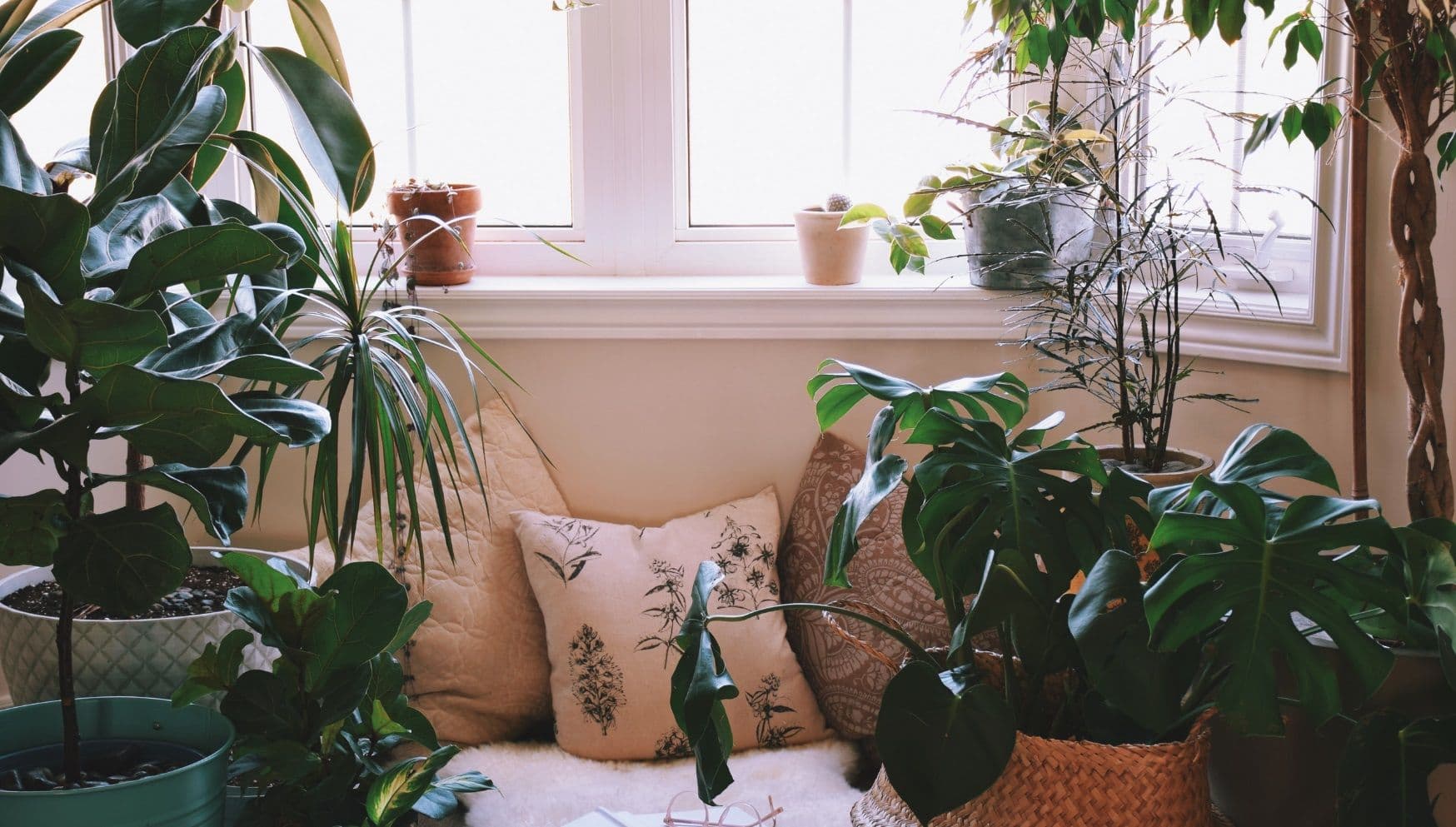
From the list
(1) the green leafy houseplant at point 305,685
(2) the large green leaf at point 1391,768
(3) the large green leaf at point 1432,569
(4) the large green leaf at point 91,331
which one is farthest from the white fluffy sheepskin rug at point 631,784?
(4) the large green leaf at point 91,331

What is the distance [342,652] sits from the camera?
1.10 meters

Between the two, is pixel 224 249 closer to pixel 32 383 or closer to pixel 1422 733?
pixel 32 383

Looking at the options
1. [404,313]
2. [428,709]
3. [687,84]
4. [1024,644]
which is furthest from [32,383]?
[687,84]

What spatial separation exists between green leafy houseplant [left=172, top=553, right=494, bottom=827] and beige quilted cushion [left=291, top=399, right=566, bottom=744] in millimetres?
650

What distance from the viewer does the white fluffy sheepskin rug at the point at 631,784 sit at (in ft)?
5.29

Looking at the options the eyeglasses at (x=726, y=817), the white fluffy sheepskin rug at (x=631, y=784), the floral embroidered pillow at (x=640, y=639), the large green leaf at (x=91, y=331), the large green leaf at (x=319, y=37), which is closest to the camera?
the large green leaf at (x=91, y=331)

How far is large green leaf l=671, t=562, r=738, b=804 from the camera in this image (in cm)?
99

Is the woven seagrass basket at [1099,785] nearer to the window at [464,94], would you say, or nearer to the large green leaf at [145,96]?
the large green leaf at [145,96]

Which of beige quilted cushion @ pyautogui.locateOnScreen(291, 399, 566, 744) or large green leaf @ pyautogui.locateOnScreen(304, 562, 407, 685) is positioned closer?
large green leaf @ pyautogui.locateOnScreen(304, 562, 407, 685)

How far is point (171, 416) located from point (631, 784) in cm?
104

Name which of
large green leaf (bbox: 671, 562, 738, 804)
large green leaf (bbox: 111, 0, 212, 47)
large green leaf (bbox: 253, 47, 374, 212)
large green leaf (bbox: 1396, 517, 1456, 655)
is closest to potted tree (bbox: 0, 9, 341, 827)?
large green leaf (bbox: 111, 0, 212, 47)

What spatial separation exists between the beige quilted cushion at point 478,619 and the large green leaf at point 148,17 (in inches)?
32.6

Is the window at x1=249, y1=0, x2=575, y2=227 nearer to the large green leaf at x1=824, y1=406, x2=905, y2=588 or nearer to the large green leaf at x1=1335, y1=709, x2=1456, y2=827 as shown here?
the large green leaf at x1=824, y1=406, x2=905, y2=588

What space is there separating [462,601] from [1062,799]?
1.12 metres
